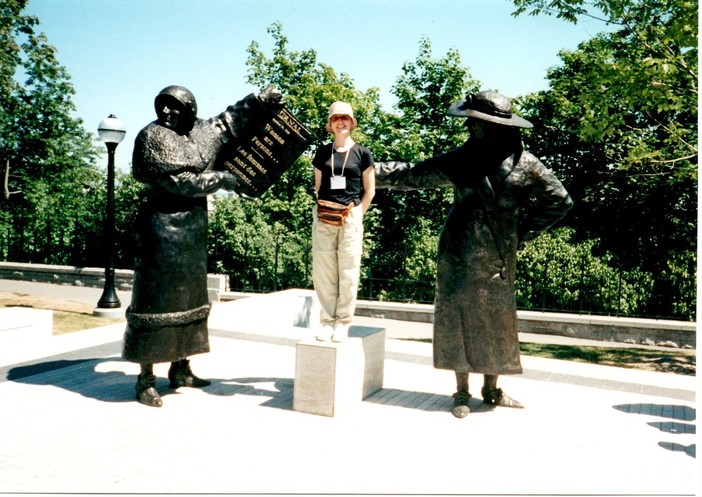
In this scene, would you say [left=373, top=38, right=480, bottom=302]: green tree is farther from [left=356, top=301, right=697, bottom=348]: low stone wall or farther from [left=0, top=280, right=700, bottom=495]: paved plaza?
[left=0, top=280, right=700, bottom=495]: paved plaza

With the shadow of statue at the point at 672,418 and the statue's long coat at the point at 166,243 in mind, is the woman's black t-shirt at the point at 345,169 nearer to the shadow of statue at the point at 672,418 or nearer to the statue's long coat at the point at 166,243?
the statue's long coat at the point at 166,243

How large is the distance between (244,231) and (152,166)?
10309 mm

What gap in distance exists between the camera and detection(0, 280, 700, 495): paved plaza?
3.63m

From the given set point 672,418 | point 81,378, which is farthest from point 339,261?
point 672,418

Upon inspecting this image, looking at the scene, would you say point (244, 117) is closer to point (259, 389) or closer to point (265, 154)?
point (265, 154)

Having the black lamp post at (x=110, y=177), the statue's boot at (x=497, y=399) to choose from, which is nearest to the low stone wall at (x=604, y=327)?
the black lamp post at (x=110, y=177)

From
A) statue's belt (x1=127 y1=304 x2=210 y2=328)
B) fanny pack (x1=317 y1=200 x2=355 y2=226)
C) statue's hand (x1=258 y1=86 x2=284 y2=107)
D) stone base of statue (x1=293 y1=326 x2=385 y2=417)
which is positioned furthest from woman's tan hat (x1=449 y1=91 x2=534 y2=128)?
statue's belt (x1=127 y1=304 x2=210 y2=328)

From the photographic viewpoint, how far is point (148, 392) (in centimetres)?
504

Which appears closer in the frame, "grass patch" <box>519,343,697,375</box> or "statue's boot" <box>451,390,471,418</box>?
"statue's boot" <box>451,390,471,418</box>

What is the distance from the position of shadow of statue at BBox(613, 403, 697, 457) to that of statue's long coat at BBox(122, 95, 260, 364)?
3.83m

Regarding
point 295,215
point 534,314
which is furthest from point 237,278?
point 534,314

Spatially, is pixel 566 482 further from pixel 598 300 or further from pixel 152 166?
pixel 598 300

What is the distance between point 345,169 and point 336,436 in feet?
6.62

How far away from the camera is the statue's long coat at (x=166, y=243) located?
15.7 ft
